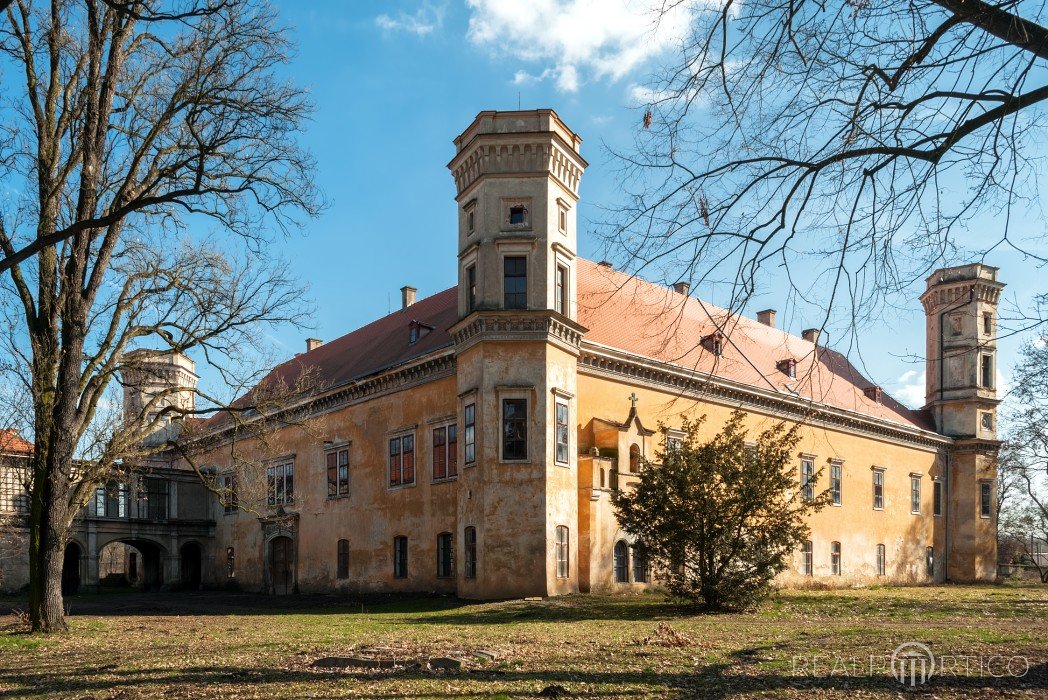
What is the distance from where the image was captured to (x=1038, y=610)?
864 inches

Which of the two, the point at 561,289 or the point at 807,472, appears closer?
the point at 561,289

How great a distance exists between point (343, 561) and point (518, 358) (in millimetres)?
13025

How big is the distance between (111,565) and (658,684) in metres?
63.6

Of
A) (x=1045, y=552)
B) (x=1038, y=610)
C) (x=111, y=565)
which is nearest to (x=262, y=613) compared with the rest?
(x=1038, y=610)

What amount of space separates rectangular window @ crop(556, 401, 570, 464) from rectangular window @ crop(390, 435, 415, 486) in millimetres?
6572

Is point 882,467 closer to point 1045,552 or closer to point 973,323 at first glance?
point 973,323

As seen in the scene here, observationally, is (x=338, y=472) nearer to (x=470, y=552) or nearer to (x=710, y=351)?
(x=470, y=552)

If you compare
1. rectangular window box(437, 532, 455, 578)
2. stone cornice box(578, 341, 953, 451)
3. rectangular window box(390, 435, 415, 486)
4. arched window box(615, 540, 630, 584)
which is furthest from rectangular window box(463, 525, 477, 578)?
stone cornice box(578, 341, 953, 451)

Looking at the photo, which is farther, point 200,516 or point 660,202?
point 200,516

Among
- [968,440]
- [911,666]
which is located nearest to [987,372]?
[968,440]

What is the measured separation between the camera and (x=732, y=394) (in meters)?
34.8

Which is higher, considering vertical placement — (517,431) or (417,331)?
(417,331)

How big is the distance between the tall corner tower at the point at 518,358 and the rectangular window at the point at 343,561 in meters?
9.05

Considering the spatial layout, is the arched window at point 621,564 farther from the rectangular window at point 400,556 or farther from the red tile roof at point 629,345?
the rectangular window at point 400,556
